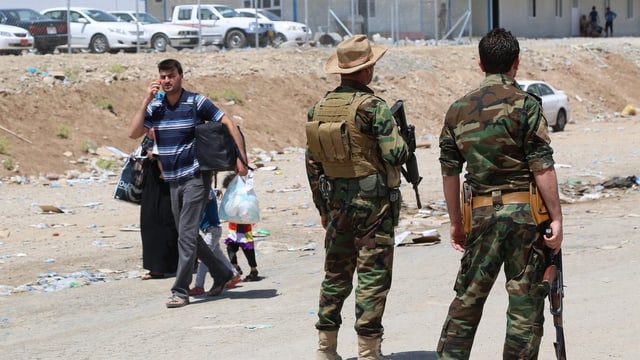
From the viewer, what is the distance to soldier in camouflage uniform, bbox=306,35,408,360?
6.06 metres

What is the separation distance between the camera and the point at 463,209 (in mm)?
5203

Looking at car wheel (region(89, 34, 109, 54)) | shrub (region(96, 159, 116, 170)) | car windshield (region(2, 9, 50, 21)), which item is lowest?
shrub (region(96, 159, 116, 170))

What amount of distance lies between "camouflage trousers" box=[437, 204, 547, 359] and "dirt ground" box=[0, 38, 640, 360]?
1408mm

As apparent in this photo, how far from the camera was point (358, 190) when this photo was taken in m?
6.13

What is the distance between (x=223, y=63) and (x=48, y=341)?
22.0m

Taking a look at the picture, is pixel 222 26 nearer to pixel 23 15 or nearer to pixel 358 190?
pixel 23 15

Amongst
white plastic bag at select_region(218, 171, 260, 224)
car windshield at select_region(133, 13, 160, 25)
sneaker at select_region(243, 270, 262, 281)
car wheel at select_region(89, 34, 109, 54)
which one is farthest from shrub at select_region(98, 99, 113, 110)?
white plastic bag at select_region(218, 171, 260, 224)

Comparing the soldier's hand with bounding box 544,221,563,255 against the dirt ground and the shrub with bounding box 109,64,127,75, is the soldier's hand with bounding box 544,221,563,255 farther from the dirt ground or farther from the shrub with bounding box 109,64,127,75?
the shrub with bounding box 109,64,127,75

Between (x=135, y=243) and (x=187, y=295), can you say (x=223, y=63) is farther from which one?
(x=187, y=295)

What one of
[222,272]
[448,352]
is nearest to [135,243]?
[222,272]

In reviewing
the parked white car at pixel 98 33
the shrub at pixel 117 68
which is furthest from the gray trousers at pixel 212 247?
the parked white car at pixel 98 33

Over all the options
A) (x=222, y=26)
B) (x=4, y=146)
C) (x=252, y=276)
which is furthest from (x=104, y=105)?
(x=252, y=276)

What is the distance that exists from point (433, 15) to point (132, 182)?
3362 cm

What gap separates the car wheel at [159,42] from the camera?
33844 millimetres
